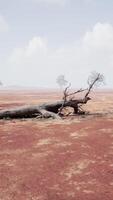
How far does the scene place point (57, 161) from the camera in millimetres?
14969

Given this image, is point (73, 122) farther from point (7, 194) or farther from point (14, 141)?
point (7, 194)

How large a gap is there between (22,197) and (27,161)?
3571mm

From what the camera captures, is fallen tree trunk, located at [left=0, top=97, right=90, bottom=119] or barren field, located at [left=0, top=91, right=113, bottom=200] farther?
fallen tree trunk, located at [left=0, top=97, right=90, bottom=119]

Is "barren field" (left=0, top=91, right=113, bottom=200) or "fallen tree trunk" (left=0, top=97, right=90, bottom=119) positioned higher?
"fallen tree trunk" (left=0, top=97, right=90, bottom=119)

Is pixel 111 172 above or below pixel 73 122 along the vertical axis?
below

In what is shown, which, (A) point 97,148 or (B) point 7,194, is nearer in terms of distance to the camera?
(B) point 7,194

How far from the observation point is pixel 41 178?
13.3m

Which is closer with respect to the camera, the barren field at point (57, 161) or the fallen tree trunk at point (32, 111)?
the barren field at point (57, 161)

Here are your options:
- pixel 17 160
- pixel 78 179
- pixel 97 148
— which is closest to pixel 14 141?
pixel 17 160

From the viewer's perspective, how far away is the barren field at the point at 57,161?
1207 centimetres

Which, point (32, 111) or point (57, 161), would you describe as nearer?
point (57, 161)

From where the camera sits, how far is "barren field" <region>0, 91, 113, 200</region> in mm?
12070

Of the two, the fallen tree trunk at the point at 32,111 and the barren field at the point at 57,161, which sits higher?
the fallen tree trunk at the point at 32,111

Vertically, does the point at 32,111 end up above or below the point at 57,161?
above
